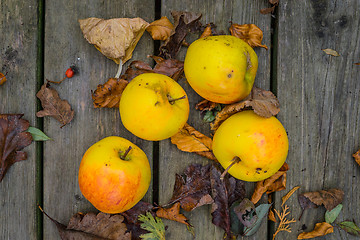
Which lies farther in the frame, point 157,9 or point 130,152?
point 157,9

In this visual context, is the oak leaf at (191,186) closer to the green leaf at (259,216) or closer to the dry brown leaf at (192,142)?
the dry brown leaf at (192,142)

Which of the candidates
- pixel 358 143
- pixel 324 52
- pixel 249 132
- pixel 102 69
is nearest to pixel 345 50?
pixel 324 52

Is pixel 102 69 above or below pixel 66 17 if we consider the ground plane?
below

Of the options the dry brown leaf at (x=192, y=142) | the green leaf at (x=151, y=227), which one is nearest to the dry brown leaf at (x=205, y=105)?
the dry brown leaf at (x=192, y=142)

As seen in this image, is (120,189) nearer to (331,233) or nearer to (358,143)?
(331,233)

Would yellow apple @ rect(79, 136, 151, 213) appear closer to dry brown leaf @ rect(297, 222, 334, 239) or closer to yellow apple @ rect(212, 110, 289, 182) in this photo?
yellow apple @ rect(212, 110, 289, 182)

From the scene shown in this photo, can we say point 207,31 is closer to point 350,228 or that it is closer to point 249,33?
point 249,33

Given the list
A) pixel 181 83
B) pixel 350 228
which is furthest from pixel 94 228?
pixel 350 228
